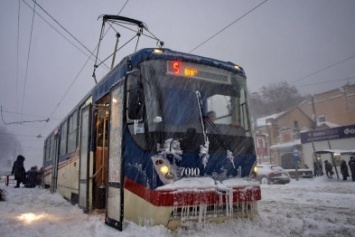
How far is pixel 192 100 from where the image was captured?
Answer: 599 cm

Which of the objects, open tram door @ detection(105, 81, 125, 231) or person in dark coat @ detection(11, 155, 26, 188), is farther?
person in dark coat @ detection(11, 155, 26, 188)

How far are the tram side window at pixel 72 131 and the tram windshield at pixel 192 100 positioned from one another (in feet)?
16.9

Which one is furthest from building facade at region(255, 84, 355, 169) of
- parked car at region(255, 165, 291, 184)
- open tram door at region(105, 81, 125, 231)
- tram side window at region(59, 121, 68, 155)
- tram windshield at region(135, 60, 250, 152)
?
open tram door at region(105, 81, 125, 231)

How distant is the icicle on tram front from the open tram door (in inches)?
0.7

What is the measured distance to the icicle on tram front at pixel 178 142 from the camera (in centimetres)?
531

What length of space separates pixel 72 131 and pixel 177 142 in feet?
20.8

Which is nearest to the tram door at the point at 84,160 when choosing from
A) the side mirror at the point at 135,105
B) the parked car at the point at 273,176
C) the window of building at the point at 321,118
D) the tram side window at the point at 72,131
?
the tram side window at the point at 72,131

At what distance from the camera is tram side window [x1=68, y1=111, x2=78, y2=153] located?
401 inches

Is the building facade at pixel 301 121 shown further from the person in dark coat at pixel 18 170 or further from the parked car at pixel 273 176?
the person in dark coat at pixel 18 170

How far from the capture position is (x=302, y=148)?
37.2 metres

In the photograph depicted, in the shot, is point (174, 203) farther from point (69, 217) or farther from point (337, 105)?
point (337, 105)

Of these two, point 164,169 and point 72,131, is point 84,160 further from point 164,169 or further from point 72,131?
point 164,169

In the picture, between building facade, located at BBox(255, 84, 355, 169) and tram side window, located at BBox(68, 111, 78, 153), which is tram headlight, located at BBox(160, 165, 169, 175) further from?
building facade, located at BBox(255, 84, 355, 169)

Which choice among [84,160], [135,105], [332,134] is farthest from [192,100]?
[332,134]
